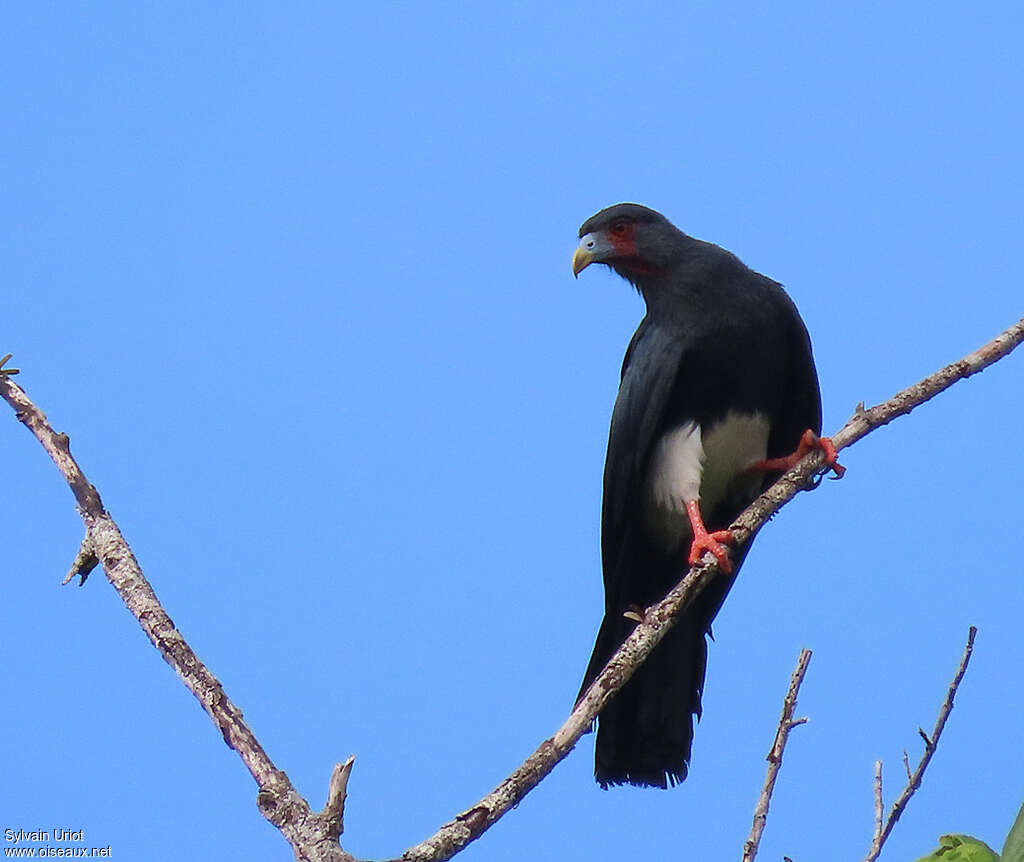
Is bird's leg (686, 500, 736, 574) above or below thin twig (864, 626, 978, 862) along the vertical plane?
above

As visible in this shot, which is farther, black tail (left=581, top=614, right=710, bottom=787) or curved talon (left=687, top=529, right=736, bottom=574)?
black tail (left=581, top=614, right=710, bottom=787)

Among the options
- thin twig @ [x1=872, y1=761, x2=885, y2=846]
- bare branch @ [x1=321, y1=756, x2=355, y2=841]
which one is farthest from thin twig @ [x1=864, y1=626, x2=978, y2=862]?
bare branch @ [x1=321, y1=756, x2=355, y2=841]

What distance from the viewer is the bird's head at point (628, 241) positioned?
4.45 meters

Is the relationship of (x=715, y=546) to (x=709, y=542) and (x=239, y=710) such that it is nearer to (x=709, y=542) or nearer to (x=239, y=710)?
(x=709, y=542)

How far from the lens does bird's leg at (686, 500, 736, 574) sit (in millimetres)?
3654

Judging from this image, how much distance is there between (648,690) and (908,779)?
137cm

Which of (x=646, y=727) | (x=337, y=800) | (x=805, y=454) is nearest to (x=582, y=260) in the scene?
(x=805, y=454)

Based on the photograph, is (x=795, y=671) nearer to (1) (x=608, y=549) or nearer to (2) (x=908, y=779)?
(2) (x=908, y=779)

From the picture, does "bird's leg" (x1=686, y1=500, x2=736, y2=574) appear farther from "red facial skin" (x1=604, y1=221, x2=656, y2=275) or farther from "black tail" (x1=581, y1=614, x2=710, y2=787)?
"red facial skin" (x1=604, y1=221, x2=656, y2=275)

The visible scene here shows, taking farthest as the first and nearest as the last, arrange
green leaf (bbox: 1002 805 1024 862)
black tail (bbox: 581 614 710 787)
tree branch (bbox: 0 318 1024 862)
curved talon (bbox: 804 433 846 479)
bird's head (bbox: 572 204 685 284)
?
1. bird's head (bbox: 572 204 685 284)
2. black tail (bbox: 581 614 710 787)
3. curved talon (bbox: 804 433 846 479)
4. tree branch (bbox: 0 318 1024 862)
5. green leaf (bbox: 1002 805 1024 862)

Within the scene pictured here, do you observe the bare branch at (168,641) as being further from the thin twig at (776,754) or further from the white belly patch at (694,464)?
the white belly patch at (694,464)

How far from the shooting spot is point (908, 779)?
284 cm

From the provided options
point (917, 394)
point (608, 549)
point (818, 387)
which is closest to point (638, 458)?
point (608, 549)

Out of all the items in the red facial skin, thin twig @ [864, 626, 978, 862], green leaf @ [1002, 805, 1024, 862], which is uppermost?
the red facial skin
